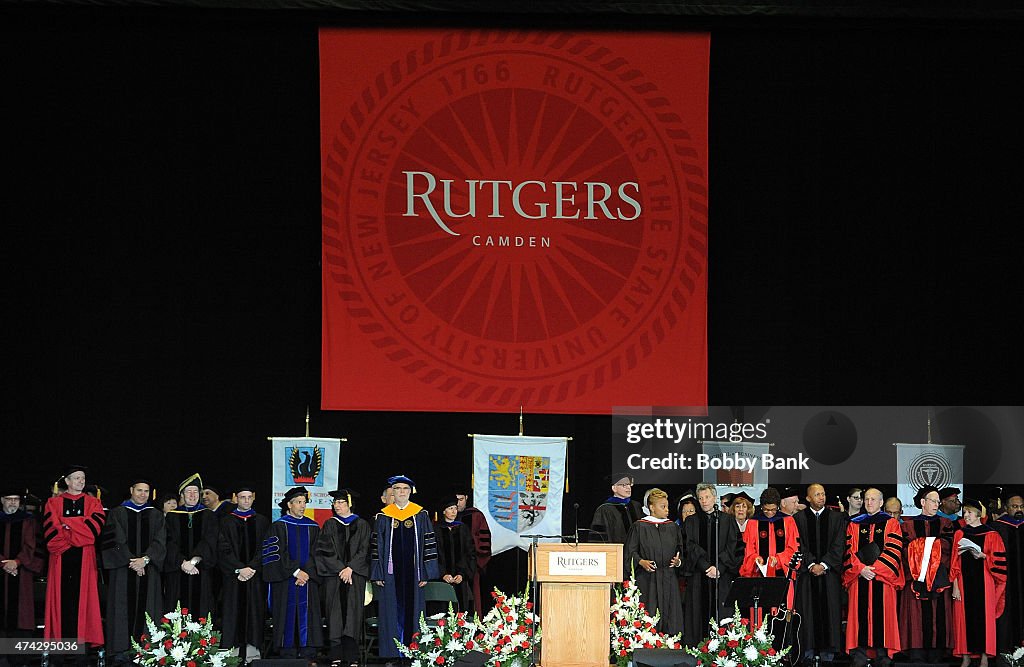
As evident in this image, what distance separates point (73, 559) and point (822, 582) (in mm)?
5840

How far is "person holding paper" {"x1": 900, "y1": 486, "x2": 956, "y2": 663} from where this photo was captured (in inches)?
368

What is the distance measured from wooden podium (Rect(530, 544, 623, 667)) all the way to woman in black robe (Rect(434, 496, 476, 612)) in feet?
9.87

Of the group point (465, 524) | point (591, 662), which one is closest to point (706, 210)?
point (465, 524)

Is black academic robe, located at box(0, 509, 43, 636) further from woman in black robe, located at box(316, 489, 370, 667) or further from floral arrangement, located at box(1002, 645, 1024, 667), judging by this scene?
floral arrangement, located at box(1002, 645, 1024, 667)

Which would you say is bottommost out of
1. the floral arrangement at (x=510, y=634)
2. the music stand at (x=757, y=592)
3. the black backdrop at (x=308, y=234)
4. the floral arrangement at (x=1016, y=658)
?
the floral arrangement at (x=1016, y=658)

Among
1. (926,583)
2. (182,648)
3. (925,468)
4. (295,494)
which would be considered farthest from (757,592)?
(182,648)

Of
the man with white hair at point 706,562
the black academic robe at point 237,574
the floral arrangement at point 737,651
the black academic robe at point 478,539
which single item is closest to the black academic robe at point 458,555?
the black academic robe at point 478,539

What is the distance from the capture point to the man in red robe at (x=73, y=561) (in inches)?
358

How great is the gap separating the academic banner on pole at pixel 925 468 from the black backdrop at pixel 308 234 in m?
0.48

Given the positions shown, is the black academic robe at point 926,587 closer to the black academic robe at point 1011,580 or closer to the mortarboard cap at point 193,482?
the black academic robe at point 1011,580

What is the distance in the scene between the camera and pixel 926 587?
9352 mm

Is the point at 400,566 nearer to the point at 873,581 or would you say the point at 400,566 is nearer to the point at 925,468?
the point at 873,581

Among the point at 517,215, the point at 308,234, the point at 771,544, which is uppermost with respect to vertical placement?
the point at 517,215

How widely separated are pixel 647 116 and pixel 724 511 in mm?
3505
